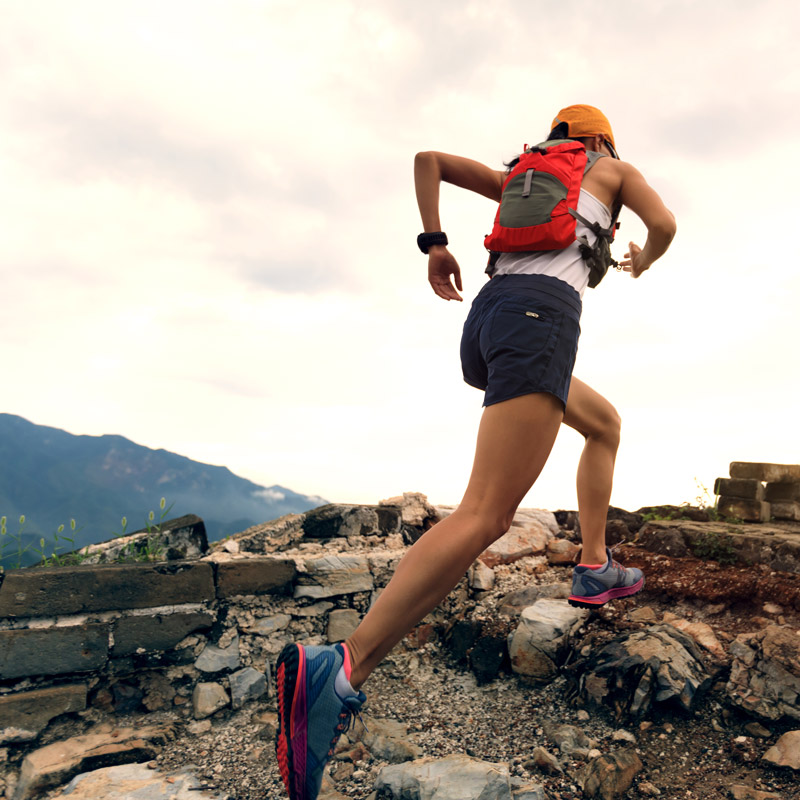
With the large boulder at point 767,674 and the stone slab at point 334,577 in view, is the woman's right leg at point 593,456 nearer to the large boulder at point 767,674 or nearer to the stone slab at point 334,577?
the large boulder at point 767,674

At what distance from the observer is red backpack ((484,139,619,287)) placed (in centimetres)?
203

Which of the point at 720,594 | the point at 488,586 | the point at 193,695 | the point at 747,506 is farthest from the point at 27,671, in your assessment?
the point at 747,506

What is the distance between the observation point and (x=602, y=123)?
2.40 meters

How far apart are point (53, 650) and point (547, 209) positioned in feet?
9.67

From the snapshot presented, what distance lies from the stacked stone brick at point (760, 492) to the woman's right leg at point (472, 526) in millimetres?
4784

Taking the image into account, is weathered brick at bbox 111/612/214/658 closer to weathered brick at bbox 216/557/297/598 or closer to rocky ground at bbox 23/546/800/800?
weathered brick at bbox 216/557/297/598

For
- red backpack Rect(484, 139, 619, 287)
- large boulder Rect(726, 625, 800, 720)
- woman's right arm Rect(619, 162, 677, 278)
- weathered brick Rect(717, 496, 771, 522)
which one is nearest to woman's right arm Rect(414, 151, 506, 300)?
red backpack Rect(484, 139, 619, 287)

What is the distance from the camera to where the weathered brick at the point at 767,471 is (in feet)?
19.4

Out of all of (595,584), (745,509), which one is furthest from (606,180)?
(745,509)

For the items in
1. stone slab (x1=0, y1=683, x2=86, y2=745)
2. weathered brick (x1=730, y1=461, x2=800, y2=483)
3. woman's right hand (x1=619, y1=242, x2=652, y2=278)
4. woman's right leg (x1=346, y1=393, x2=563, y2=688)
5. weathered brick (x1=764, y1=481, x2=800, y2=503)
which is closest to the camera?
woman's right leg (x1=346, y1=393, x2=563, y2=688)

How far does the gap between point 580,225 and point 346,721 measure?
1.77 meters

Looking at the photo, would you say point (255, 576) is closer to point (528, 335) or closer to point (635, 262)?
point (528, 335)

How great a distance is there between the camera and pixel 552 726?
2.48 meters

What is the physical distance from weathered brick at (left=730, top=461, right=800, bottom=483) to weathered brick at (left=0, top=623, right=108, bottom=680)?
5.77 metres
